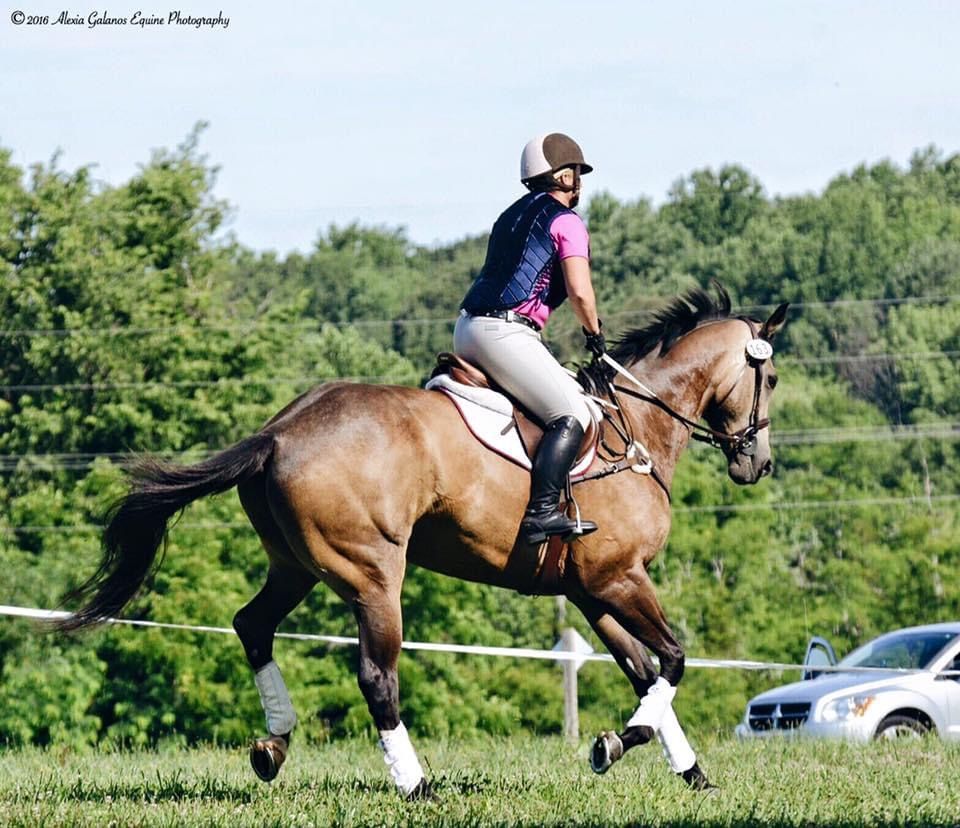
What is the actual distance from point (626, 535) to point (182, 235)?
141 feet

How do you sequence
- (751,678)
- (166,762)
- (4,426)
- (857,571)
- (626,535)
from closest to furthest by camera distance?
(626,535) < (166,762) < (4,426) < (751,678) < (857,571)

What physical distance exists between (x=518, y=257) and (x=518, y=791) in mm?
2772

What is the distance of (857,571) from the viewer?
62281mm

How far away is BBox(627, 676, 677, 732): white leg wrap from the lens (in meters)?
8.66

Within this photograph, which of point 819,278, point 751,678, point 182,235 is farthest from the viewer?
point 819,278

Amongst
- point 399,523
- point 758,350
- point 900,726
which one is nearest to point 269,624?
point 399,523

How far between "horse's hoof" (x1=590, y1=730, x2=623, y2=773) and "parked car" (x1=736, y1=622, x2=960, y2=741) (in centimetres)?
688

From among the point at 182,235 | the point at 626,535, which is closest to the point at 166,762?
the point at 626,535

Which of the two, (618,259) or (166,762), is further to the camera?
(618,259)

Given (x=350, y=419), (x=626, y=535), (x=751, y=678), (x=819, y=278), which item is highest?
(x=819, y=278)

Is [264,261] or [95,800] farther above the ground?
[264,261]

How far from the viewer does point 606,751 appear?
27.5 feet

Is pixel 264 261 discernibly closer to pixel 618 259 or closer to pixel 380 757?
pixel 618 259

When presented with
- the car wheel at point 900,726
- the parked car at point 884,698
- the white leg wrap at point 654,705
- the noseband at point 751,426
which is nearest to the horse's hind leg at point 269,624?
the white leg wrap at point 654,705
